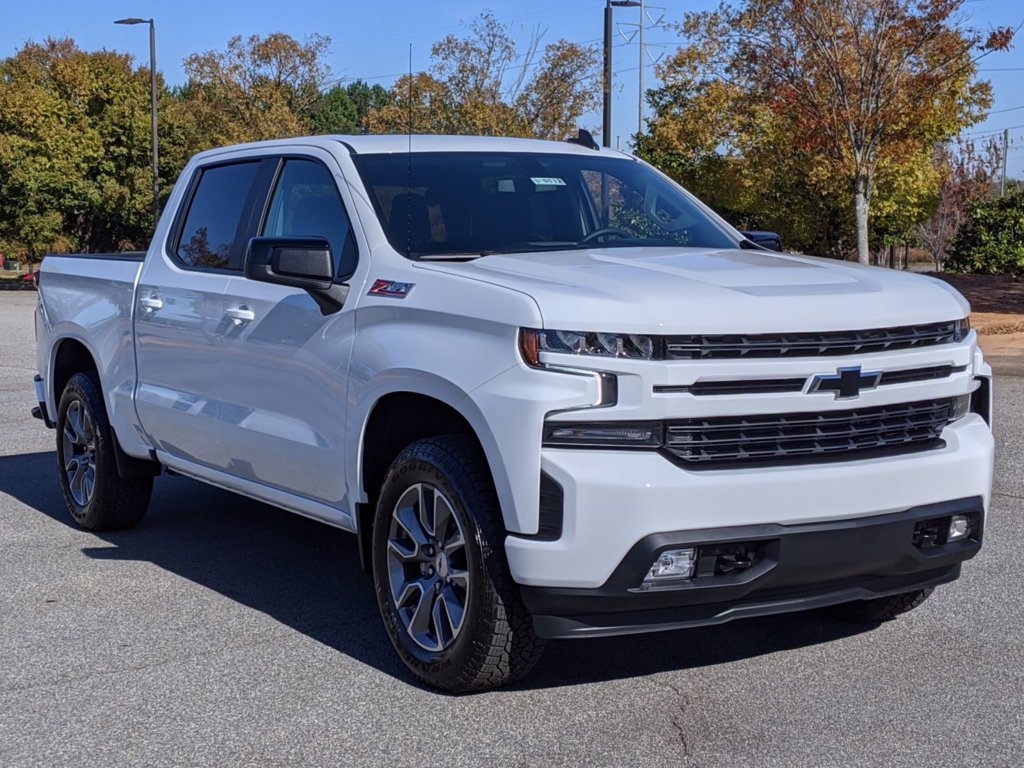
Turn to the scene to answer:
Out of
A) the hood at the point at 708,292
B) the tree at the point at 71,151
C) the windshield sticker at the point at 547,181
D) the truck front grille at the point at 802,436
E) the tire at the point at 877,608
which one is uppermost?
the tree at the point at 71,151

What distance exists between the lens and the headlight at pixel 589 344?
427cm

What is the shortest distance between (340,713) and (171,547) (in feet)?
9.38

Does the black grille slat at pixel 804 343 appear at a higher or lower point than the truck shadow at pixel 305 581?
higher

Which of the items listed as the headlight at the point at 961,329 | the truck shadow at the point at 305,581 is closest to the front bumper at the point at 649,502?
the headlight at the point at 961,329

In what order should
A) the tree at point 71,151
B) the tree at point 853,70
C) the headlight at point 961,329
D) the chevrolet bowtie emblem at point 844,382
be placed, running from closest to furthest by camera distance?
the chevrolet bowtie emblem at point 844,382, the headlight at point 961,329, the tree at point 853,70, the tree at point 71,151

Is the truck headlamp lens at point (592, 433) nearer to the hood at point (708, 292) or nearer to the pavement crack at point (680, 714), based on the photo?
the hood at point (708, 292)

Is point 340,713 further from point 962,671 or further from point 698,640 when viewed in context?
point 962,671

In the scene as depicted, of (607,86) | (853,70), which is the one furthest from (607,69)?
(853,70)

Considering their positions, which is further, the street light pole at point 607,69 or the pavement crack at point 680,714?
the street light pole at point 607,69

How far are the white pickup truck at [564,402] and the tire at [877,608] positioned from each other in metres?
0.01

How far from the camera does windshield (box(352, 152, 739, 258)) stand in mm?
5516

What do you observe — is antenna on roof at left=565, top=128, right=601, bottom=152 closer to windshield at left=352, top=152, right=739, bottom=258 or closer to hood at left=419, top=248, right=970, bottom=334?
windshield at left=352, top=152, right=739, bottom=258

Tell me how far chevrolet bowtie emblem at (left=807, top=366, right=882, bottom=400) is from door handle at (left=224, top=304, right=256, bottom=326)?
2503mm

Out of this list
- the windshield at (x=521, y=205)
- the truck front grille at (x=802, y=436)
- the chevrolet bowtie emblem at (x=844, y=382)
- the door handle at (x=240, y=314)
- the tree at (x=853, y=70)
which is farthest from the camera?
the tree at (x=853, y=70)
